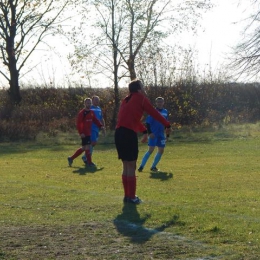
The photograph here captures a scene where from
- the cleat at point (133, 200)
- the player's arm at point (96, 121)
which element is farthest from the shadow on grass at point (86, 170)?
the cleat at point (133, 200)

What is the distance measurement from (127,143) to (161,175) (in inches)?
194

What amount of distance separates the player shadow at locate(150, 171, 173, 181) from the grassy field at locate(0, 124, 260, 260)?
0.07ft

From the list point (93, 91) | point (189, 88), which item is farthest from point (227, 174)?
point (93, 91)

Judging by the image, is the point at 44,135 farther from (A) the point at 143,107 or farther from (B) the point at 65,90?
(A) the point at 143,107

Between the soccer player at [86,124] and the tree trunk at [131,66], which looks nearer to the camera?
the soccer player at [86,124]

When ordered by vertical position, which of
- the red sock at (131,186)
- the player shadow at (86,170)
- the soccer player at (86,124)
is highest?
the soccer player at (86,124)

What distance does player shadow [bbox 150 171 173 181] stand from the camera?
14.1 m

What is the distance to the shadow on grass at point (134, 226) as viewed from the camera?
7441mm

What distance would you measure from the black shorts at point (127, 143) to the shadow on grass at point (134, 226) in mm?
928

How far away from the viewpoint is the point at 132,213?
29.9ft

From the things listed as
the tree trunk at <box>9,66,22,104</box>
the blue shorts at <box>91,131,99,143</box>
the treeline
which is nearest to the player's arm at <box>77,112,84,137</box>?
the blue shorts at <box>91,131,99,143</box>

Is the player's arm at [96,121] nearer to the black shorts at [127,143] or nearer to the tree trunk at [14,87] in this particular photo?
the black shorts at [127,143]

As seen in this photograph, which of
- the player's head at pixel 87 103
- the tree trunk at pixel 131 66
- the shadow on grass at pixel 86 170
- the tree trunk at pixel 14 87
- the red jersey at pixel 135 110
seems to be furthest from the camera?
the tree trunk at pixel 14 87

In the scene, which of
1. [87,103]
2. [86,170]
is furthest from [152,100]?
A: [86,170]
